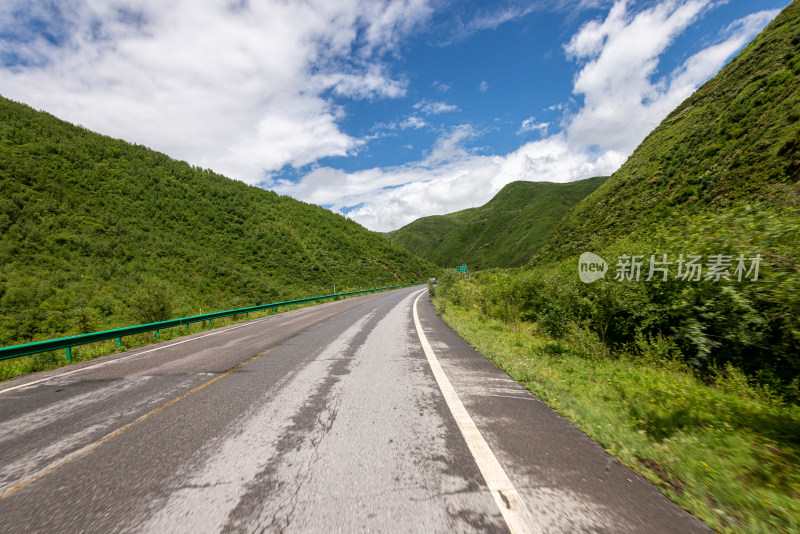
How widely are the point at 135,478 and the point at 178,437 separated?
768 millimetres

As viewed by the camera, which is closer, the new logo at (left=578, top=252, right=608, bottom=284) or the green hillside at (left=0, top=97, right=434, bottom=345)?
the new logo at (left=578, top=252, right=608, bottom=284)

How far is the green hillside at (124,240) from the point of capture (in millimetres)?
17453

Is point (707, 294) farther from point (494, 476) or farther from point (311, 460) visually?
point (311, 460)

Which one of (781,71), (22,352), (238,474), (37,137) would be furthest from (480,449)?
(781,71)

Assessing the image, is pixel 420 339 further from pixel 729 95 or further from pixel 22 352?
pixel 729 95

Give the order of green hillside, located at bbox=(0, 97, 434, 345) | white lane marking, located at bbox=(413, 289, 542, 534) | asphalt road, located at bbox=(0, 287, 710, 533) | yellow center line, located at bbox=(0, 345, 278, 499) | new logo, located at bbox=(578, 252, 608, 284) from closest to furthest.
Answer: white lane marking, located at bbox=(413, 289, 542, 534), asphalt road, located at bbox=(0, 287, 710, 533), yellow center line, located at bbox=(0, 345, 278, 499), new logo, located at bbox=(578, 252, 608, 284), green hillside, located at bbox=(0, 97, 434, 345)

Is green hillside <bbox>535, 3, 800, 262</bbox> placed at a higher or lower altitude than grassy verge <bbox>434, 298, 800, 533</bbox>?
higher

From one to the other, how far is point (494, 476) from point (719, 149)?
4696cm

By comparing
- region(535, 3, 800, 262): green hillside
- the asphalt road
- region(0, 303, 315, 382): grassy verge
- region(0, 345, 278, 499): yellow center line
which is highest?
region(535, 3, 800, 262): green hillside

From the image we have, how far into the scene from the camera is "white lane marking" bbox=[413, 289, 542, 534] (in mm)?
2016

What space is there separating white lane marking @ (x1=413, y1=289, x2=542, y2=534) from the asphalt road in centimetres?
1

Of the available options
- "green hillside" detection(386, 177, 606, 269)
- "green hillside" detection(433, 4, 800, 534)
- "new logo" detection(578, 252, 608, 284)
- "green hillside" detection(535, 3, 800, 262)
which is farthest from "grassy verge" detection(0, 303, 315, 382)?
"green hillside" detection(386, 177, 606, 269)

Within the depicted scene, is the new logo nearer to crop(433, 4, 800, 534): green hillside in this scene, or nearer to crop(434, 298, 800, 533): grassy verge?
crop(433, 4, 800, 534): green hillside

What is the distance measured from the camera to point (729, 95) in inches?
1650
